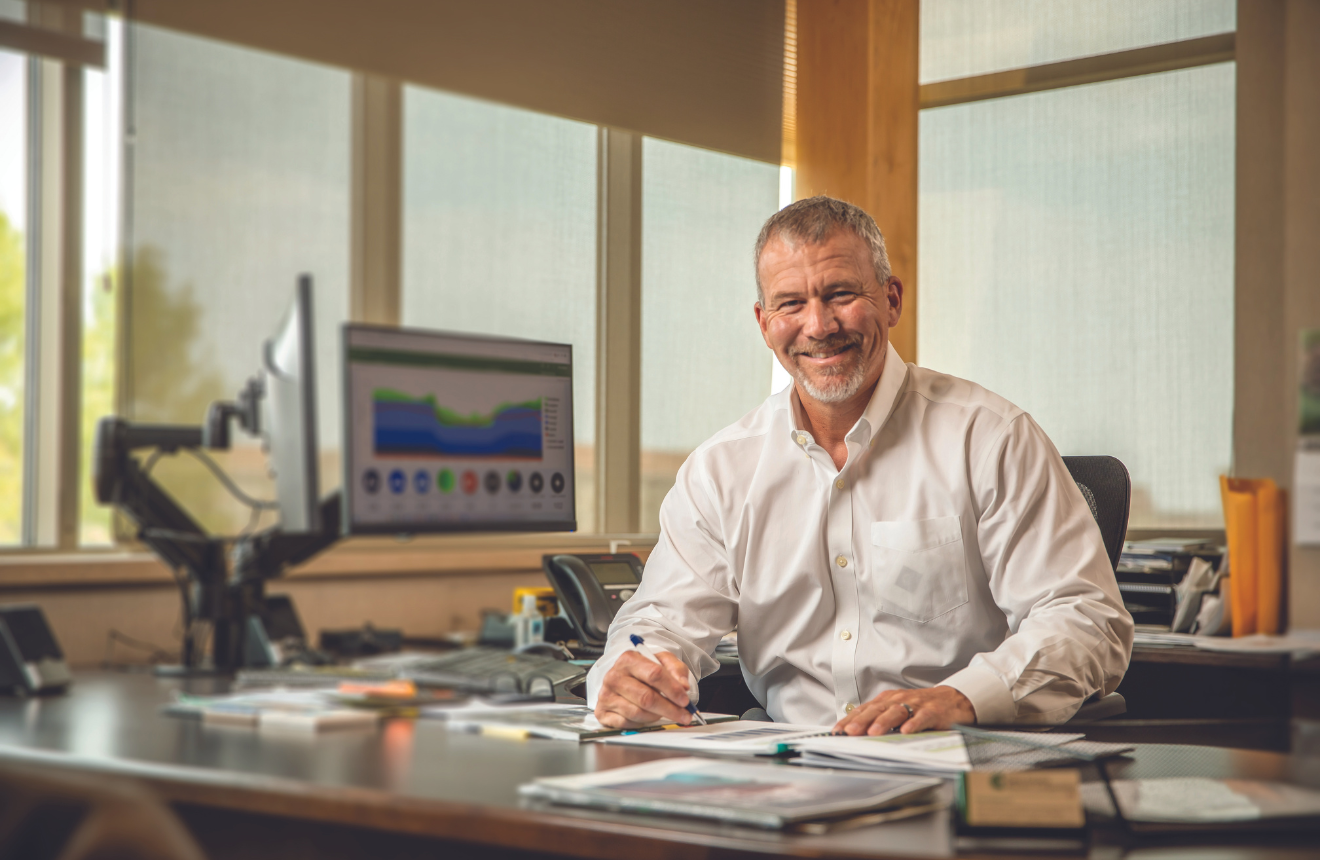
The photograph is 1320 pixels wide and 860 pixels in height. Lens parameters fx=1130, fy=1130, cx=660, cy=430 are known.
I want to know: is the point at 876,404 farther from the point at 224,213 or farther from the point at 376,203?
the point at 224,213

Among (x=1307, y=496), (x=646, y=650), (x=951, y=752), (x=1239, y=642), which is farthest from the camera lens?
(x=1307, y=496)

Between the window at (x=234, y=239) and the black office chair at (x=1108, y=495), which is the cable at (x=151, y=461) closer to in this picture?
the window at (x=234, y=239)

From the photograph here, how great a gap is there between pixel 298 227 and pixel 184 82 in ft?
0.71

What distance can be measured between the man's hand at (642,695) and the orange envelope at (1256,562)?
6.04ft

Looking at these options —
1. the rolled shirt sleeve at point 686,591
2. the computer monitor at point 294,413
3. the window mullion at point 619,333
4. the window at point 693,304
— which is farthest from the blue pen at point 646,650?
the computer monitor at point 294,413

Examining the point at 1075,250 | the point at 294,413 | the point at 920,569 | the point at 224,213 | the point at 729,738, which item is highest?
the point at 1075,250

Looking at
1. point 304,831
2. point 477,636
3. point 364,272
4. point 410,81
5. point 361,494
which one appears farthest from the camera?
point 477,636

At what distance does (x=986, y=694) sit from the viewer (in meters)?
1.40

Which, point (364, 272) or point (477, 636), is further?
point (477, 636)

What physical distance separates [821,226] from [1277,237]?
82.7 inches

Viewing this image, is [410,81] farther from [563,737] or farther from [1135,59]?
[1135,59]

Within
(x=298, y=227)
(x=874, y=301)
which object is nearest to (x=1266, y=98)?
(x=874, y=301)

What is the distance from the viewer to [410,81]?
4.53 feet

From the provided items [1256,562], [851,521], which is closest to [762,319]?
[851,521]
